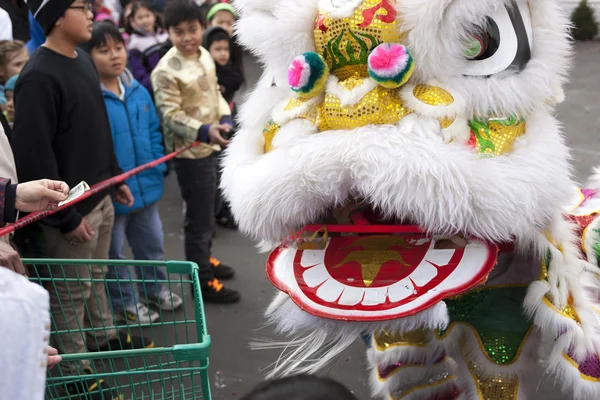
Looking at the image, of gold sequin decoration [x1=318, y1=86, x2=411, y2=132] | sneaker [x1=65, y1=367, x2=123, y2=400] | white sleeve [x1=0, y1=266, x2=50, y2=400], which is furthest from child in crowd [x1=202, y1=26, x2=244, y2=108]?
white sleeve [x1=0, y1=266, x2=50, y2=400]

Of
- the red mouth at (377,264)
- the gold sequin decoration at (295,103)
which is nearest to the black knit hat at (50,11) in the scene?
the gold sequin decoration at (295,103)

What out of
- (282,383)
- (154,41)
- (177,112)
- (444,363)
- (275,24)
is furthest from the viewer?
(154,41)

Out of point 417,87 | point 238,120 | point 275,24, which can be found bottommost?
point 238,120

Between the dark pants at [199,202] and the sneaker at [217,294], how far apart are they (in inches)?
1.8

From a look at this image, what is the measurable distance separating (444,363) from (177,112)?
6.69ft

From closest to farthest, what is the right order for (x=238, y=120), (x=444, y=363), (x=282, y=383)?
(x=282, y=383), (x=238, y=120), (x=444, y=363)

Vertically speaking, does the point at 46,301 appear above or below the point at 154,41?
above

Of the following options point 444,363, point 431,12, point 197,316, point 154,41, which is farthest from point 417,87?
point 154,41

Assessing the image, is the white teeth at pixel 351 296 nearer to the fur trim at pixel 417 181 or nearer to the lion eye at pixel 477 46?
the fur trim at pixel 417 181

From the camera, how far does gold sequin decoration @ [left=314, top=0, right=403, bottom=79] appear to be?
1.73m

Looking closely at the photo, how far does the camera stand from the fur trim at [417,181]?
5.17ft

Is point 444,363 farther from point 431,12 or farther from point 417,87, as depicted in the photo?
point 431,12

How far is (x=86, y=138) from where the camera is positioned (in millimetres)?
2773

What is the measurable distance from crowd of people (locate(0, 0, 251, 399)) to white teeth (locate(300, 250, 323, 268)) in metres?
0.45
